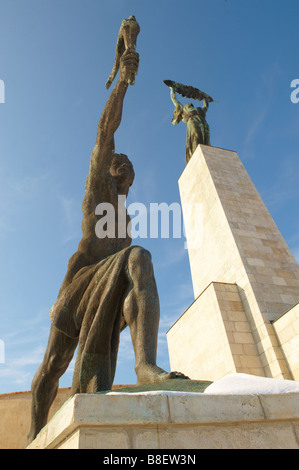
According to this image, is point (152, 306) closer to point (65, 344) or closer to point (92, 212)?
point (65, 344)

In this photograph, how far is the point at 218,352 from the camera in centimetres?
814

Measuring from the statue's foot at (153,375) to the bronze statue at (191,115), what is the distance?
514 inches

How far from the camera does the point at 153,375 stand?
2.11 metres

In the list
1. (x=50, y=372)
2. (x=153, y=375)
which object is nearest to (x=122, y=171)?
(x=50, y=372)

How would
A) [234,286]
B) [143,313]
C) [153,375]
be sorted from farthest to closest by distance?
[234,286]
[143,313]
[153,375]

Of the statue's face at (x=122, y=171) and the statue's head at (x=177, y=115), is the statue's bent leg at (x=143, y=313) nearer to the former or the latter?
the statue's face at (x=122, y=171)

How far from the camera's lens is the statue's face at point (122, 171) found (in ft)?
11.8

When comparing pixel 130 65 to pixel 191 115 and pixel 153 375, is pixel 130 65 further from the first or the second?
pixel 191 115

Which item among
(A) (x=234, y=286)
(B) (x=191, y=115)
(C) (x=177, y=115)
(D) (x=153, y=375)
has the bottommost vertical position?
(D) (x=153, y=375)

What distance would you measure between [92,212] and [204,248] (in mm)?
8495

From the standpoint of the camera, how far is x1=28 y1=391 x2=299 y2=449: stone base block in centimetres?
141

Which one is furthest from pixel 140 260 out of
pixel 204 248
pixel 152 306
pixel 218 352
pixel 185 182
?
pixel 185 182

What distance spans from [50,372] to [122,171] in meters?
2.06

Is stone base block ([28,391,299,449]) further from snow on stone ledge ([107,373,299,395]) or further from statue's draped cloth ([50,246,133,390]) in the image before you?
statue's draped cloth ([50,246,133,390])
